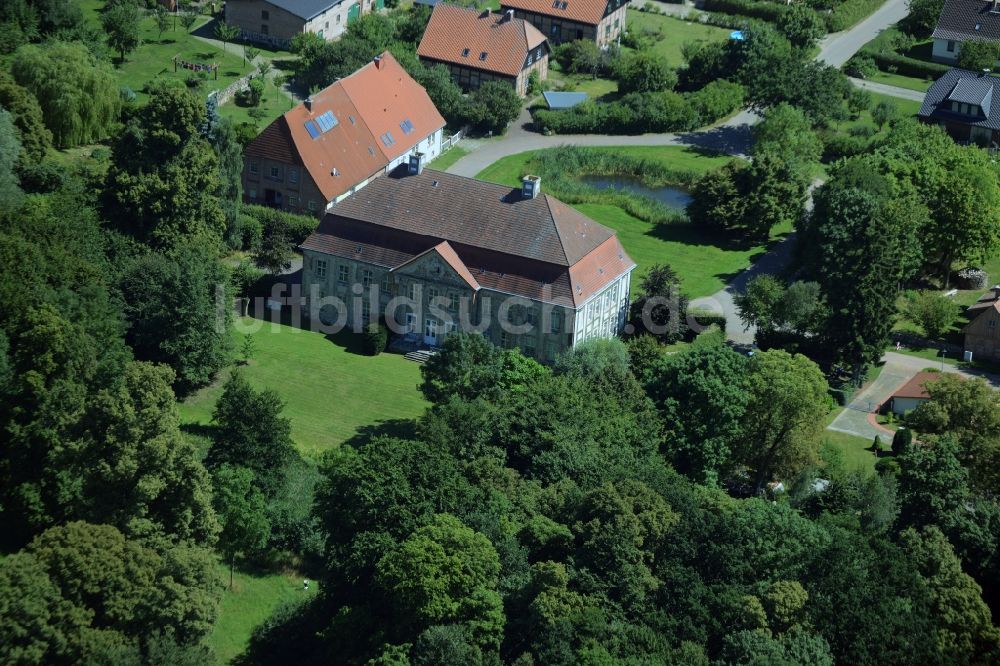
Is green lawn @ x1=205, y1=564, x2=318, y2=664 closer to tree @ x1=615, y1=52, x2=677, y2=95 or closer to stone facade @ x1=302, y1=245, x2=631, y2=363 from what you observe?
stone facade @ x1=302, y1=245, x2=631, y2=363

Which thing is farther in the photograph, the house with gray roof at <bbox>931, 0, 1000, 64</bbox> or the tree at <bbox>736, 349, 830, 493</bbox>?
the house with gray roof at <bbox>931, 0, 1000, 64</bbox>

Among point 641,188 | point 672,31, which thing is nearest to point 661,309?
point 641,188

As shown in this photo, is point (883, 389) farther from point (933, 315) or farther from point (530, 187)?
point (530, 187)

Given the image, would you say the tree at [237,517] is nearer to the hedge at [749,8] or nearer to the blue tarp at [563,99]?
the blue tarp at [563,99]

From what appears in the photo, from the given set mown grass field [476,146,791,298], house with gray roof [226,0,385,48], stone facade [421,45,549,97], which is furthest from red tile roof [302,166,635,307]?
house with gray roof [226,0,385,48]

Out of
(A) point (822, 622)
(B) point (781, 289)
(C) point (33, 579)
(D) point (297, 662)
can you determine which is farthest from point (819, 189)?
(C) point (33, 579)

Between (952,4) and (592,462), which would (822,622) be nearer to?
(592,462)
